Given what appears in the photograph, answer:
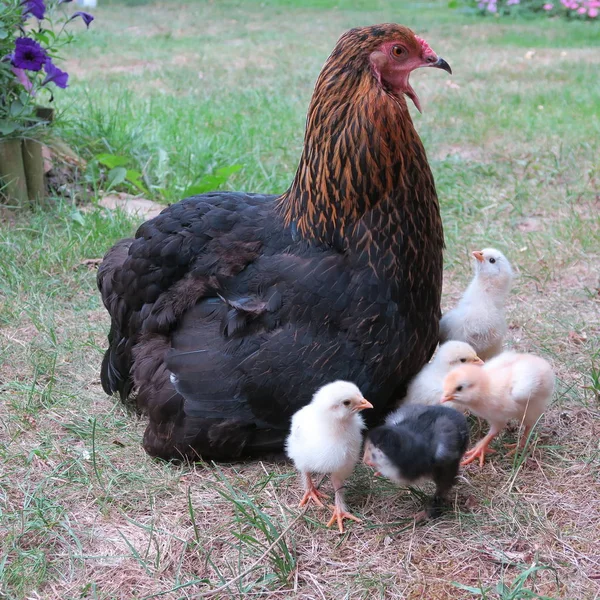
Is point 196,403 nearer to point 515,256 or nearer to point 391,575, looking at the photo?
point 391,575

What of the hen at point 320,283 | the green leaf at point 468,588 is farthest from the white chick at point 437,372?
the green leaf at point 468,588

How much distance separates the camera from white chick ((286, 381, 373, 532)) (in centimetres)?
245

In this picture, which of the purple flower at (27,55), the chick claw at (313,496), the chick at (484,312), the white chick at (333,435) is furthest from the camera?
the purple flower at (27,55)

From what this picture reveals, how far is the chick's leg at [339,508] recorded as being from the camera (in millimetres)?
2508

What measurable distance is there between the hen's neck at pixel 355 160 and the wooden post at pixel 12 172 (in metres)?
2.79

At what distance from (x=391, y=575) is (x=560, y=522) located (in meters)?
0.63

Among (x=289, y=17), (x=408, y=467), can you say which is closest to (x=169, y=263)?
(x=408, y=467)

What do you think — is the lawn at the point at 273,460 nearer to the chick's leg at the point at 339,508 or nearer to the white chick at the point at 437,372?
the chick's leg at the point at 339,508

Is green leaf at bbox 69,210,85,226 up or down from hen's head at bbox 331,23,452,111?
down

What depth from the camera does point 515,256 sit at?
4.61 metres

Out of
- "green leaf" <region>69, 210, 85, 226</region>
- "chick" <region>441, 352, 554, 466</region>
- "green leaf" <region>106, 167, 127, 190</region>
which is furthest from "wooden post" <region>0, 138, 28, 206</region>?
"chick" <region>441, 352, 554, 466</region>

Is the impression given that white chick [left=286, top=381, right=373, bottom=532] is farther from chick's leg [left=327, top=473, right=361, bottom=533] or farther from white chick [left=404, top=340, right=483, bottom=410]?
white chick [left=404, top=340, right=483, bottom=410]

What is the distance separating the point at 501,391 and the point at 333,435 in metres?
0.68

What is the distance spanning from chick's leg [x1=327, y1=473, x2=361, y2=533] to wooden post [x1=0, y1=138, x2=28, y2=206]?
3.32 m
